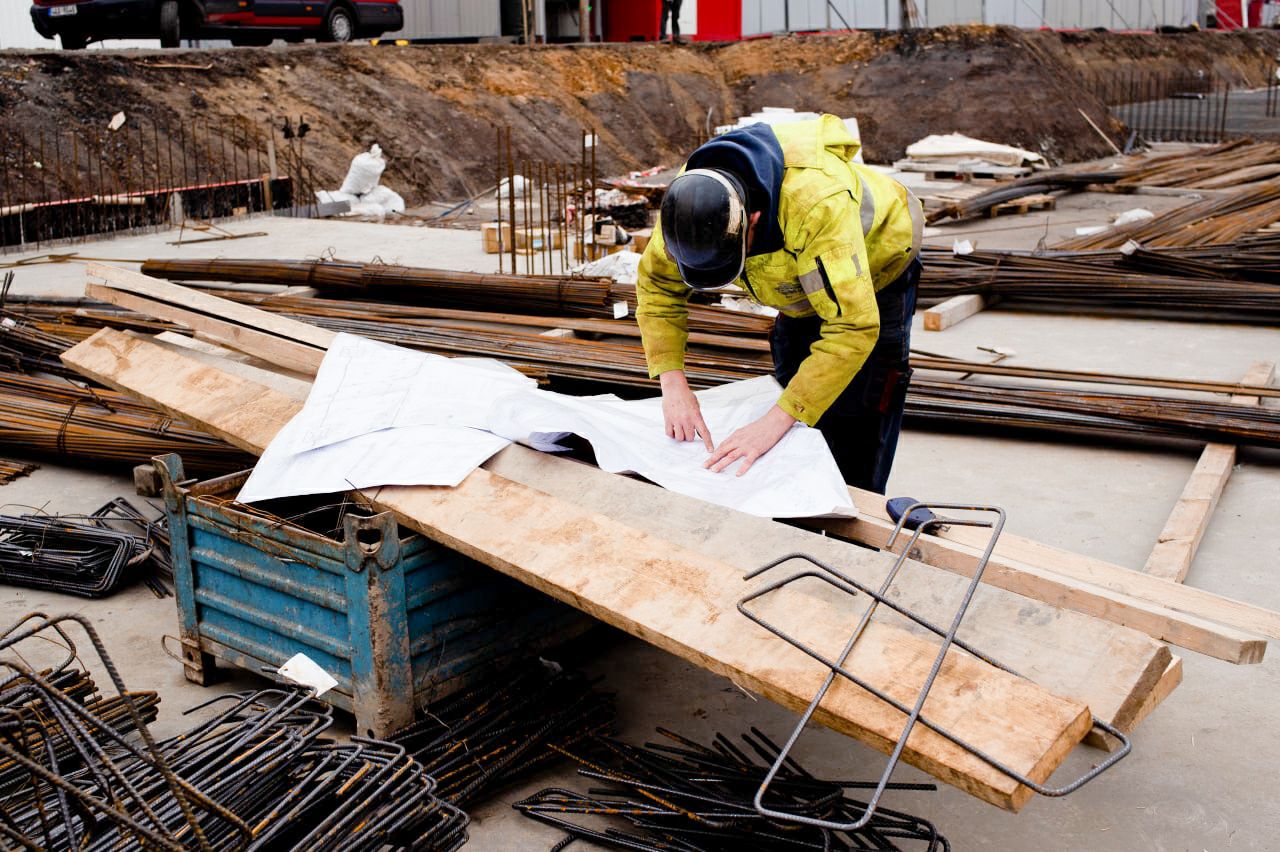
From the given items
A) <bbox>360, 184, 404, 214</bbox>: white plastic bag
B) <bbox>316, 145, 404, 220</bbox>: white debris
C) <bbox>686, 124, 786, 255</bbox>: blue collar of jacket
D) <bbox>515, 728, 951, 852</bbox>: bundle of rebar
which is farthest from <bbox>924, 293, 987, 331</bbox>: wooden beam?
<bbox>360, 184, 404, 214</bbox>: white plastic bag

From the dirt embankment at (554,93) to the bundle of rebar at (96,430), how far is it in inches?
397

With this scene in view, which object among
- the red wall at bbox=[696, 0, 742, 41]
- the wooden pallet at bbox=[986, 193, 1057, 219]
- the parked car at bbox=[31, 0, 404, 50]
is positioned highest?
the red wall at bbox=[696, 0, 742, 41]

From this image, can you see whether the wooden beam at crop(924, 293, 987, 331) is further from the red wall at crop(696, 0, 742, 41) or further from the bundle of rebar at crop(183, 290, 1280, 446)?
the red wall at crop(696, 0, 742, 41)

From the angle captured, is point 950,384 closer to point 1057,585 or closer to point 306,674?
point 1057,585

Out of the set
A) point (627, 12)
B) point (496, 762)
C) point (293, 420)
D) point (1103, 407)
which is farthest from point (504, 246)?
point (627, 12)

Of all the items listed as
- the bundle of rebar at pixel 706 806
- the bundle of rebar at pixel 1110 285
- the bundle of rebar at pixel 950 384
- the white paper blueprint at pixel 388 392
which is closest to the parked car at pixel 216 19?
the bundle of rebar at pixel 950 384

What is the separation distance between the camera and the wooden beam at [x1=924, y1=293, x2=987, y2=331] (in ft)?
27.3

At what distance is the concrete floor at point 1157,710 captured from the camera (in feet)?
10.3

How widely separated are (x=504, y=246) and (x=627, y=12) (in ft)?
65.2

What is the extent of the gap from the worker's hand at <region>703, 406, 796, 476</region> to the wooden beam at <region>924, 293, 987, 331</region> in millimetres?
5177

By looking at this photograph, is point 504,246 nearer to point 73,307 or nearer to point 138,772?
point 73,307

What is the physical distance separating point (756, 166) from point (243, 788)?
81.7 inches

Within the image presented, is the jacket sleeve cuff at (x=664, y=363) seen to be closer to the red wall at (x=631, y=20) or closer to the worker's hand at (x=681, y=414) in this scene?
the worker's hand at (x=681, y=414)

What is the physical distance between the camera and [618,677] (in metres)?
3.95
